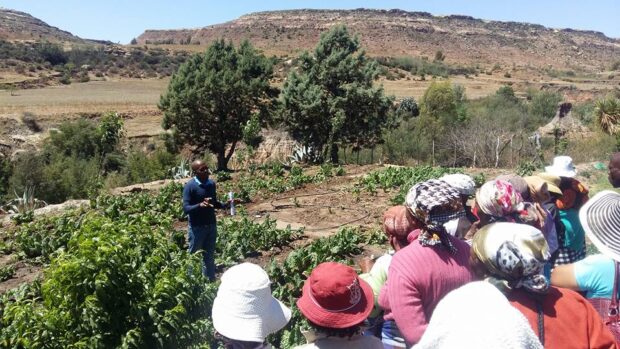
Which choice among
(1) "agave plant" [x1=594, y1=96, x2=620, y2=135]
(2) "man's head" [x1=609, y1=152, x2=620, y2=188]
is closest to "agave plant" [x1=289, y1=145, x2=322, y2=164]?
(1) "agave plant" [x1=594, y1=96, x2=620, y2=135]

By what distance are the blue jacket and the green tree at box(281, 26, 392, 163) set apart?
45.4 feet

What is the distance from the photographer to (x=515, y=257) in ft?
7.23

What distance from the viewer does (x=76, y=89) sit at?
1796 inches

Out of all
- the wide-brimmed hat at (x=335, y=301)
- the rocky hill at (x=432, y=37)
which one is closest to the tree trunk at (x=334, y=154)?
the wide-brimmed hat at (x=335, y=301)

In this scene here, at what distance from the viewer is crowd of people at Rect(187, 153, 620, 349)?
1.71 metres

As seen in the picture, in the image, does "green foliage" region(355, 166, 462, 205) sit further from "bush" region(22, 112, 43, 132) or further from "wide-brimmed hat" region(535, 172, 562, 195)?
"bush" region(22, 112, 43, 132)

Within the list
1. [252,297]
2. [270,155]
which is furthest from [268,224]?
[270,155]

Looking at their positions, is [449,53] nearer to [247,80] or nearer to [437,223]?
[247,80]

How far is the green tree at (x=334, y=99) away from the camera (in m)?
19.8

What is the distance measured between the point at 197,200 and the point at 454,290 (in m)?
4.32

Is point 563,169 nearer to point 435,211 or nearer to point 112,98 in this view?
point 435,211

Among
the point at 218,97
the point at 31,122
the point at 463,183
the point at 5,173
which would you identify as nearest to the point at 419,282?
the point at 463,183

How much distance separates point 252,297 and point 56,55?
2636 inches

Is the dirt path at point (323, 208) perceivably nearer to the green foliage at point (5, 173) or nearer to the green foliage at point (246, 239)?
the green foliage at point (246, 239)
